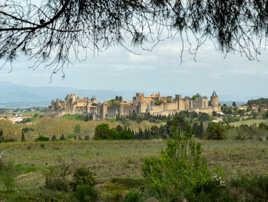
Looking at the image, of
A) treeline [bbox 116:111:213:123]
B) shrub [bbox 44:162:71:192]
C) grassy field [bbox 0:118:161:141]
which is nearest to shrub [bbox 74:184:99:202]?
shrub [bbox 44:162:71:192]

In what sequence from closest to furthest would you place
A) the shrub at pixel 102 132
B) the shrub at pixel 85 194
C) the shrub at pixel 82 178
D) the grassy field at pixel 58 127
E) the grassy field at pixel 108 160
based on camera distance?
the shrub at pixel 85 194, the shrub at pixel 82 178, the grassy field at pixel 108 160, the shrub at pixel 102 132, the grassy field at pixel 58 127

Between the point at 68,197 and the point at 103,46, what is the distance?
3935 millimetres

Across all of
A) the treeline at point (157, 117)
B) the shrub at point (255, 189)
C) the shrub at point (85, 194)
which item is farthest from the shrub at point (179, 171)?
the treeline at point (157, 117)

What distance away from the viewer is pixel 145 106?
96.9m

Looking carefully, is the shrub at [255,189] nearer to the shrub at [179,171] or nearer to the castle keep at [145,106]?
the shrub at [179,171]

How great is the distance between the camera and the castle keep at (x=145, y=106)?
96812 mm

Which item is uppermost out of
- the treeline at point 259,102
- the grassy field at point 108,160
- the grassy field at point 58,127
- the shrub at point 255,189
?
the treeline at point 259,102

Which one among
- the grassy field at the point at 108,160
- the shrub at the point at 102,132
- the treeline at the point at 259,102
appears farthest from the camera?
Result: the treeline at the point at 259,102

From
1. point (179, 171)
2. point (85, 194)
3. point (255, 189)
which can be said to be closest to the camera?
point (179, 171)

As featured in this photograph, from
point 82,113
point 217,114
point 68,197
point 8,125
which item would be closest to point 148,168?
point 68,197

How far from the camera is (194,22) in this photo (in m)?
2.94

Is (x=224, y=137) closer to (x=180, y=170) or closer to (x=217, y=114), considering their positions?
(x=180, y=170)

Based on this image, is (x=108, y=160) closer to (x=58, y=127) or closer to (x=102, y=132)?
(x=102, y=132)

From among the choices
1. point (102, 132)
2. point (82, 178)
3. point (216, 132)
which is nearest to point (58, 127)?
point (102, 132)
